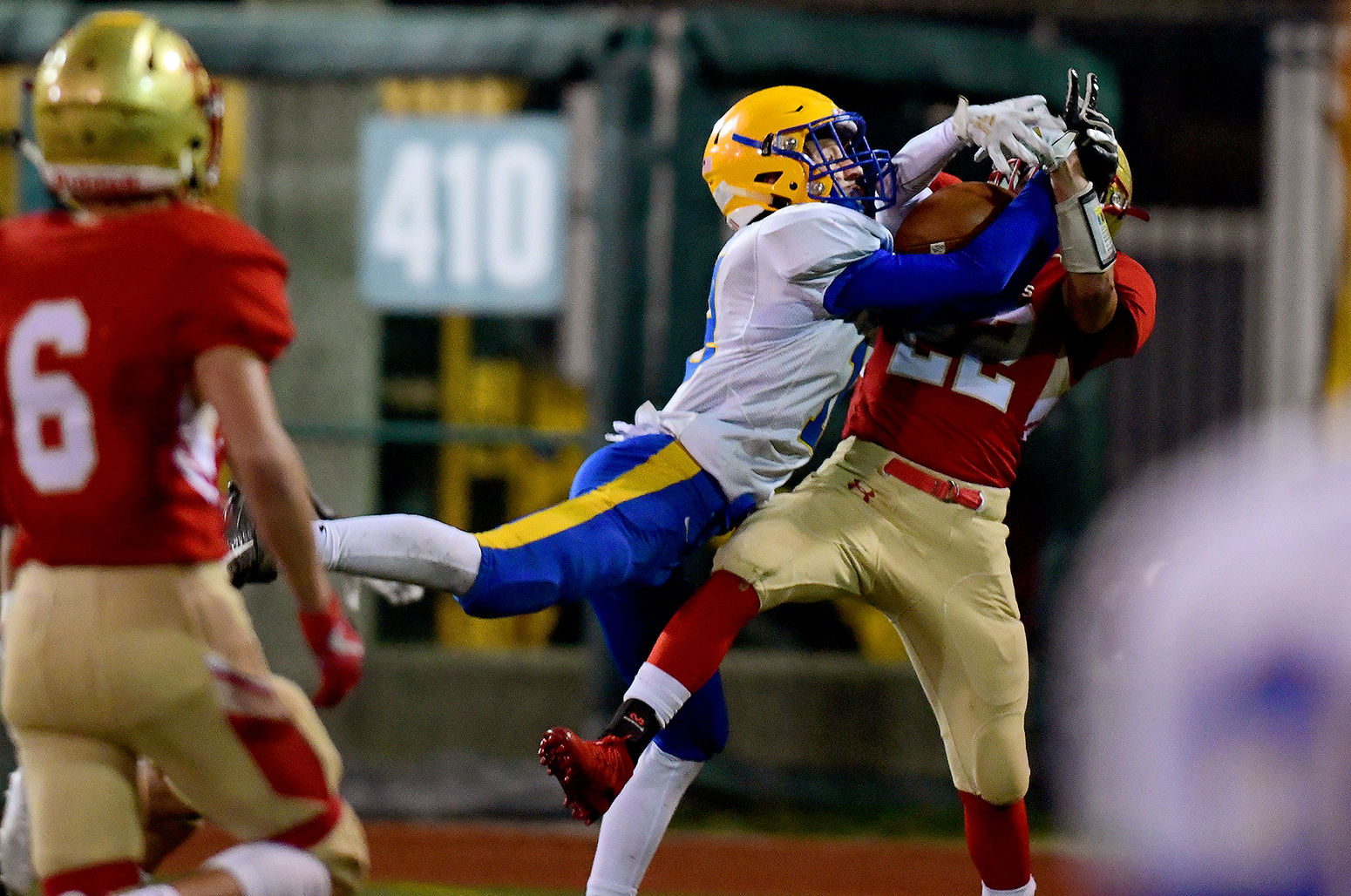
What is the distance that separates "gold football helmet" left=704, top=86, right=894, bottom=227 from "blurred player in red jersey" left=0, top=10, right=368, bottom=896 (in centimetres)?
134

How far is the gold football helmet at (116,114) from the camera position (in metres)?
2.32

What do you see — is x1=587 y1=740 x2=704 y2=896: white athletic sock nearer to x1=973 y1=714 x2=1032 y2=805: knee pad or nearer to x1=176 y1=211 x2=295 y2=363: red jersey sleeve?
x1=973 y1=714 x2=1032 y2=805: knee pad

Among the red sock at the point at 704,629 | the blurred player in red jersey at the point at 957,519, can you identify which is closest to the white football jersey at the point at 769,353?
the blurred player in red jersey at the point at 957,519

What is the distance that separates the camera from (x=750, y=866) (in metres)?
5.19

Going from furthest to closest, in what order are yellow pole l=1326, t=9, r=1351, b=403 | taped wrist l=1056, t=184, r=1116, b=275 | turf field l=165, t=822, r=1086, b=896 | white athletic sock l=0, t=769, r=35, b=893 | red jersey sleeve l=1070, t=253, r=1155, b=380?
yellow pole l=1326, t=9, r=1351, b=403 < turf field l=165, t=822, r=1086, b=896 < red jersey sleeve l=1070, t=253, r=1155, b=380 < taped wrist l=1056, t=184, r=1116, b=275 < white athletic sock l=0, t=769, r=35, b=893

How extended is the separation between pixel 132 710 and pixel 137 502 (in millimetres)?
266

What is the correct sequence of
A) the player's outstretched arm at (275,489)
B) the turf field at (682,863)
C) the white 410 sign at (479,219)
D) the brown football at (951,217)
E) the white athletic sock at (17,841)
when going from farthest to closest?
the white 410 sign at (479,219) < the turf field at (682,863) < the brown football at (951,217) < the white athletic sock at (17,841) < the player's outstretched arm at (275,489)

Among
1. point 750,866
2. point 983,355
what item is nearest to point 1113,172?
point 983,355

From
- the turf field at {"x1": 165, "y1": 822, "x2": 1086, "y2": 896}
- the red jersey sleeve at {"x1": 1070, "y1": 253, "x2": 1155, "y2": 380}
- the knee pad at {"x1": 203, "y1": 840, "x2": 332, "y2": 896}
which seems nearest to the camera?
the knee pad at {"x1": 203, "y1": 840, "x2": 332, "y2": 896}

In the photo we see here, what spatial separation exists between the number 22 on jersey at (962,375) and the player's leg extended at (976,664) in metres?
0.21

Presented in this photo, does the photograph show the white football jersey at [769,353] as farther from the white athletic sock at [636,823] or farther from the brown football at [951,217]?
the white athletic sock at [636,823]

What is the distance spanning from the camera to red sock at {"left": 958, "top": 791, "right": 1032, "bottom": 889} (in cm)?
338

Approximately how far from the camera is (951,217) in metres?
3.39

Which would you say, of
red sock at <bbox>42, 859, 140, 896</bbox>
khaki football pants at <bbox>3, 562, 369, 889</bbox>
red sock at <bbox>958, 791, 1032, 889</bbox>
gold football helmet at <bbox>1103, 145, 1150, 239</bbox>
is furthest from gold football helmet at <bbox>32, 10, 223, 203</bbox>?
red sock at <bbox>958, 791, 1032, 889</bbox>
